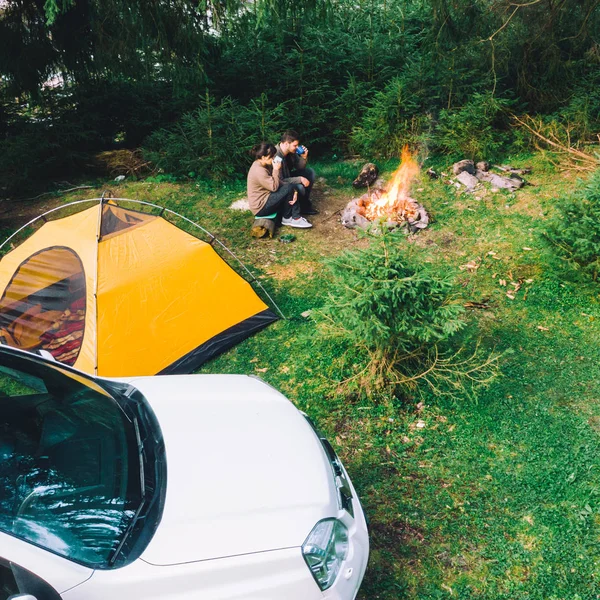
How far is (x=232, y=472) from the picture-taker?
9.31 feet

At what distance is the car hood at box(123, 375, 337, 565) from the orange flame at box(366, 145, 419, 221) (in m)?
4.15

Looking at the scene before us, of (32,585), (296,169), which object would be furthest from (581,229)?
(32,585)

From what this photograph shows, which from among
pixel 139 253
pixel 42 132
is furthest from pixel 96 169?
pixel 139 253

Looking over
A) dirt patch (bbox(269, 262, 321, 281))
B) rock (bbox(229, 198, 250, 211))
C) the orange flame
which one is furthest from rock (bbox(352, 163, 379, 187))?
dirt patch (bbox(269, 262, 321, 281))

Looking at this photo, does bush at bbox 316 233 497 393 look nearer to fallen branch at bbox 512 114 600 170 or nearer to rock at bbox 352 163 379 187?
rock at bbox 352 163 379 187

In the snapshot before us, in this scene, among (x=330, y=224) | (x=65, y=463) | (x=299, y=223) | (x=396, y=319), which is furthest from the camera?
(x=330, y=224)

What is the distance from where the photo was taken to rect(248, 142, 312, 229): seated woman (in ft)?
23.6

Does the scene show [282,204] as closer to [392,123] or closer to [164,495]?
[392,123]

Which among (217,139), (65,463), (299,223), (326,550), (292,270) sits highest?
(217,139)

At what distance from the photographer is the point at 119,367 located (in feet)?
16.2

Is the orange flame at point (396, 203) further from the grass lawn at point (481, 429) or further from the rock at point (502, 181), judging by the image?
the rock at point (502, 181)

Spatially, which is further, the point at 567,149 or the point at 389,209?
the point at 567,149

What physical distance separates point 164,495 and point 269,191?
17.1 feet

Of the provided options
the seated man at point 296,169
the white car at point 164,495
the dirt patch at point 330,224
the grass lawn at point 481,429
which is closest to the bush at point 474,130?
the grass lawn at point 481,429
